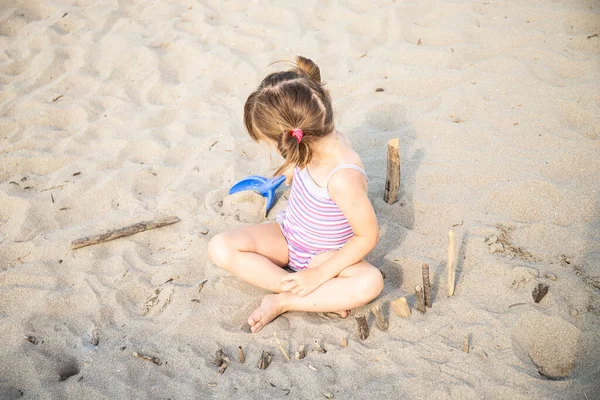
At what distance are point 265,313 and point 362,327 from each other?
0.45 m

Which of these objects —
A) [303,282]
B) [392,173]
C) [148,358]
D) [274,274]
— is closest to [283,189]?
[392,173]

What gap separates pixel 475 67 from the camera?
12.9 ft

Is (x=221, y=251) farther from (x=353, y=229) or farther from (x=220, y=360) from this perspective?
(x=353, y=229)

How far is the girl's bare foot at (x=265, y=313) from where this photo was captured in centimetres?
238

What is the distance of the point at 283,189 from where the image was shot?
338 centimetres

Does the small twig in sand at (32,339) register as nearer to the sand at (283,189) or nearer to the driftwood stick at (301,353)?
the sand at (283,189)

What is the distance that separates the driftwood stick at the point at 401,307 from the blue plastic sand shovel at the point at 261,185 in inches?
44.1

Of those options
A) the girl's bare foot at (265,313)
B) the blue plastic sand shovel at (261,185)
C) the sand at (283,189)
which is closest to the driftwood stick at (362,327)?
the sand at (283,189)

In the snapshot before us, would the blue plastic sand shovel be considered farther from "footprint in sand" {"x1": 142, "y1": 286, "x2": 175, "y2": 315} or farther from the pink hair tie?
the pink hair tie

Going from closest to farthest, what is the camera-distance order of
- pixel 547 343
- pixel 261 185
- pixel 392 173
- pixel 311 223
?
pixel 547 343 < pixel 311 223 < pixel 392 173 < pixel 261 185

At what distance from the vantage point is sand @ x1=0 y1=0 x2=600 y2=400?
219 cm

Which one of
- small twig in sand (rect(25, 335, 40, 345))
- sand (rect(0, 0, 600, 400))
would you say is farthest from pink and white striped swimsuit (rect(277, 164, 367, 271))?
small twig in sand (rect(25, 335, 40, 345))

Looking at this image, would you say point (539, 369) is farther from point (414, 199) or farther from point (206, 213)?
point (206, 213)

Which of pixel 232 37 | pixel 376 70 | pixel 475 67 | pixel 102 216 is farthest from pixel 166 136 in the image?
pixel 475 67
